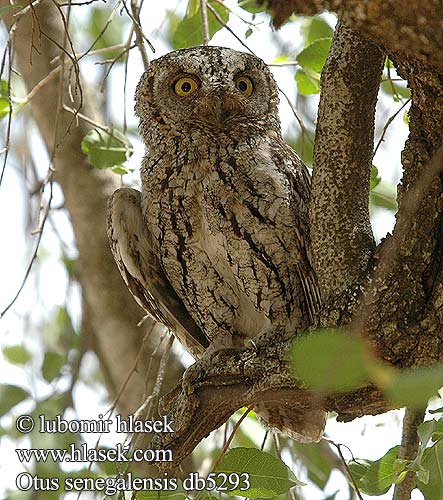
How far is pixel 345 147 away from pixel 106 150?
1013 millimetres

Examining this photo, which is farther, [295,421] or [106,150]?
[106,150]

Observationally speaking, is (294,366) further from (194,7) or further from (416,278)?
(194,7)

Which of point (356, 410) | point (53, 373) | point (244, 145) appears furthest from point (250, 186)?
point (53, 373)

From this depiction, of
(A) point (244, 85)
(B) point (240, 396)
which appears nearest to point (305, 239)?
(A) point (244, 85)

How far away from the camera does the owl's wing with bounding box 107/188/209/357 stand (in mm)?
2312

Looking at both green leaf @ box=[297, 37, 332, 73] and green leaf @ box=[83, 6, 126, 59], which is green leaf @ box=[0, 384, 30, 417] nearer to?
green leaf @ box=[297, 37, 332, 73]

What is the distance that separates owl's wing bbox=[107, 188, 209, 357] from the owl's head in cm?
26

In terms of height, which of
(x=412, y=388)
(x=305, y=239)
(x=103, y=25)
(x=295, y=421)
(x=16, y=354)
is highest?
(x=103, y=25)

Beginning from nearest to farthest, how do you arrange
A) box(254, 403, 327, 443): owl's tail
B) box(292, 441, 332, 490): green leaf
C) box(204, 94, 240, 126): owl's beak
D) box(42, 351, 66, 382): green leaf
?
box(254, 403, 327, 443): owl's tail → box(204, 94, 240, 126): owl's beak → box(292, 441, 332, 490): green leaf → box(42, 351, 66, 382): green leaf

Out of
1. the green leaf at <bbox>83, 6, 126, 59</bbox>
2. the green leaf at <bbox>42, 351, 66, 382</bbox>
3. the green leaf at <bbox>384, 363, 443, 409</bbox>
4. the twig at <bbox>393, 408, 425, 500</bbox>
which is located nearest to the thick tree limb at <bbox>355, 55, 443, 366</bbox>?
the twig at <bbox>393, 408, 425, 500</bbox>

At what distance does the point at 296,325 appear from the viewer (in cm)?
225

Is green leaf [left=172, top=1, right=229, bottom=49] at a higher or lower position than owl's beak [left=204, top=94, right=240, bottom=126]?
higher

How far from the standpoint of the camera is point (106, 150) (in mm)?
2410

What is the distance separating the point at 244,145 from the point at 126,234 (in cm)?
43
